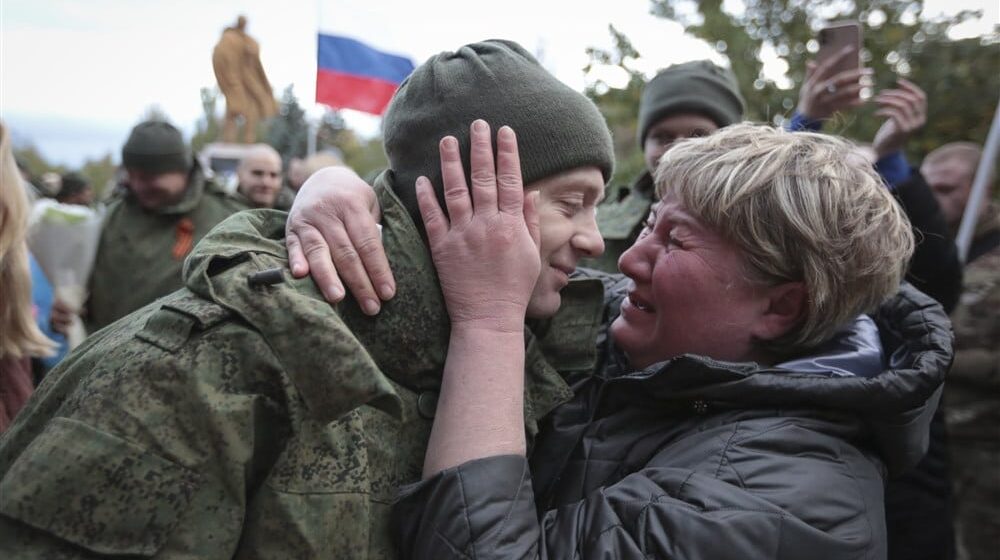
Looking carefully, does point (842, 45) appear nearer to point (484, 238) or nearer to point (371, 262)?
point (484, 238)

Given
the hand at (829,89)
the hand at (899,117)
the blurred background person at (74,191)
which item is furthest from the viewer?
the blurred background person at (74,191)

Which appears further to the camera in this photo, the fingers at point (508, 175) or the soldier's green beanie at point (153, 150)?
the soldier's green beanie at point (153, 150)

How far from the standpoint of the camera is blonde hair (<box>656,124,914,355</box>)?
71.6 inches

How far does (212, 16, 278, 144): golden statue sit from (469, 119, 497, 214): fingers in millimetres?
978

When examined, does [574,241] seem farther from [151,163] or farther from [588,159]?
[151,163]

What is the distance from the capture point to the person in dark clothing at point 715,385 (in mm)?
1465

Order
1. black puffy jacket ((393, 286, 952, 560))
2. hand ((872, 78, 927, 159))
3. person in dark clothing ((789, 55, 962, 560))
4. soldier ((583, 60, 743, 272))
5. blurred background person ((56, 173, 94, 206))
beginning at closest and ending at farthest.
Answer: black puffy jacket ((393, 286, 952, 560)), person in dark clothing ((789, 55, 962, 560)), hand ((872, 78, 927, 159)), soldier ((583, 60, 743, 272)), blurred background person ((56, 173, 94, 206))

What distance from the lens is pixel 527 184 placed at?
1720mm

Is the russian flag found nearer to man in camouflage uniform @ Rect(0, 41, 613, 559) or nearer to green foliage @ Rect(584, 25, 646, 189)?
green foliage @ Rect(584, 25, 646, 189)

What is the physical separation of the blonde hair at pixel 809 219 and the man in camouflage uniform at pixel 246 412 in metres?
0.50

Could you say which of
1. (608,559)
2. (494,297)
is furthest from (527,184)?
(608,559)

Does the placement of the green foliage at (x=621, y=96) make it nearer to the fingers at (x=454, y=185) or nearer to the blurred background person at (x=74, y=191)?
the fingers at (x=454, y=185)

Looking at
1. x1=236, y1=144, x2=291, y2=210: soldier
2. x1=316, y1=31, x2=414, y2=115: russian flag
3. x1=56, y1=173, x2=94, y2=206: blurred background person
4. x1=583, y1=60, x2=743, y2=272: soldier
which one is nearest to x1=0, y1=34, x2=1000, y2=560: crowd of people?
x1=583, y1=60, x2=743, y2=272: soldier

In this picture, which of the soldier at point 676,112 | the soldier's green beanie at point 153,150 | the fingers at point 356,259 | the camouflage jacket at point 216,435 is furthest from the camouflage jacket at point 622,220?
the soldier's green beanie at point 153,150
